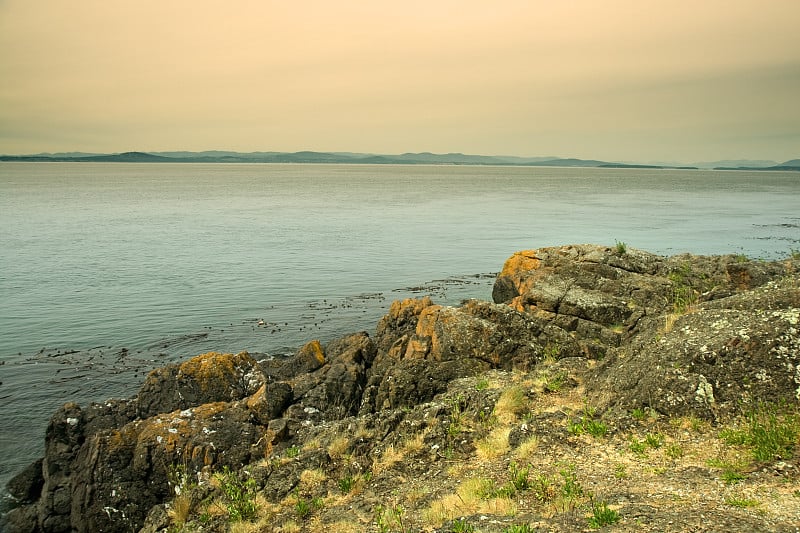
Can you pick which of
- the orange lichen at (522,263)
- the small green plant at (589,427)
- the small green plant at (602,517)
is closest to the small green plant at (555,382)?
the small green plant at (589,427)

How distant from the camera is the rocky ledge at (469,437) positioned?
9.90 m

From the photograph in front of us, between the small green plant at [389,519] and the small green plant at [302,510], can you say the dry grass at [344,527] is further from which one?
the small green plant at [302,510]

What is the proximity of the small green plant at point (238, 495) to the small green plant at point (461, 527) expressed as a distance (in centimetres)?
447

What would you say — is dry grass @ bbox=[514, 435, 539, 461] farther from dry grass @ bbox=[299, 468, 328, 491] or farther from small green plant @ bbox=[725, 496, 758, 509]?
dry grass @ bbox=[299, 468, 328, 491]

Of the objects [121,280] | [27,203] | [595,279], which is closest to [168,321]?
[121,280]

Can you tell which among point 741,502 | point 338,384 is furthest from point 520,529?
point 338,384

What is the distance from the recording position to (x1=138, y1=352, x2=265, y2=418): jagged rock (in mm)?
17344

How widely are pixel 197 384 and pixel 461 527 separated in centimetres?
1136

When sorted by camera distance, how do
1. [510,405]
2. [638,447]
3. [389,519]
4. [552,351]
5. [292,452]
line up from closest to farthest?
1. [389,519]
2. [638,447]
3. [292,452]
4. [510,405]
5. [552,351]

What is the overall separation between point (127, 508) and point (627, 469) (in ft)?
37.3

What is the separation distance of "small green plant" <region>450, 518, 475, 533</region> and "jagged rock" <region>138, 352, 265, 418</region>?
10426 millimetres

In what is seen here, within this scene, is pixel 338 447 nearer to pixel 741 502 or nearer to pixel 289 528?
pixel 289 528

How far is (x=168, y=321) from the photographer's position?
31.9m

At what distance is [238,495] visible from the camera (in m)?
11.9
